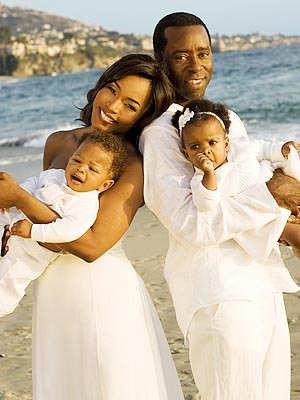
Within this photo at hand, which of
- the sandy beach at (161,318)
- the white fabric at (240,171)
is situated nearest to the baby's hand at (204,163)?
the white fabric at (240,171)

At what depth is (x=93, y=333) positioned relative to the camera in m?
3.30

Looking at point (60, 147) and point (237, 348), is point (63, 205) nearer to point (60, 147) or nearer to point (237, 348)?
point (60, 147)

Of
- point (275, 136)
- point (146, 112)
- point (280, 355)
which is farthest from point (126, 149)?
point (275, 136)

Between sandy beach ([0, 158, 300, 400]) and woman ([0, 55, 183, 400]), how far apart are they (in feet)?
5.37

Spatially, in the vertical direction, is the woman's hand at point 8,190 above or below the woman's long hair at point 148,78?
below

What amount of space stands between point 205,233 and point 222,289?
0.22 m

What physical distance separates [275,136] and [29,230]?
14.2 m

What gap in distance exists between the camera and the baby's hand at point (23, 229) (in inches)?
122

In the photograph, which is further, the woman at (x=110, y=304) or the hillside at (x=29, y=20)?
the hillside at (x=29, y=20)

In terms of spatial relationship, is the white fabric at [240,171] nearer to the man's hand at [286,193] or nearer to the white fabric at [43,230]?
the man's hand at [286,193]

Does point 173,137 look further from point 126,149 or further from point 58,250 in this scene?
point 58,250

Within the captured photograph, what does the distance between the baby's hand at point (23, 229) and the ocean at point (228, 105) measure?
7782 mm

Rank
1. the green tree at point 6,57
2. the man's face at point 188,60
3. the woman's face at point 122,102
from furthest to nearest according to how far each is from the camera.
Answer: the green tree at point 6,57 < the man's face at point 188,60 < the woman's face at point 122,102

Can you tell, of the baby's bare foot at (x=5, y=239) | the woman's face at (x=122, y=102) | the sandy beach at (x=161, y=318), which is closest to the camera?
the baby's bare foot at (x=5, y=239)
